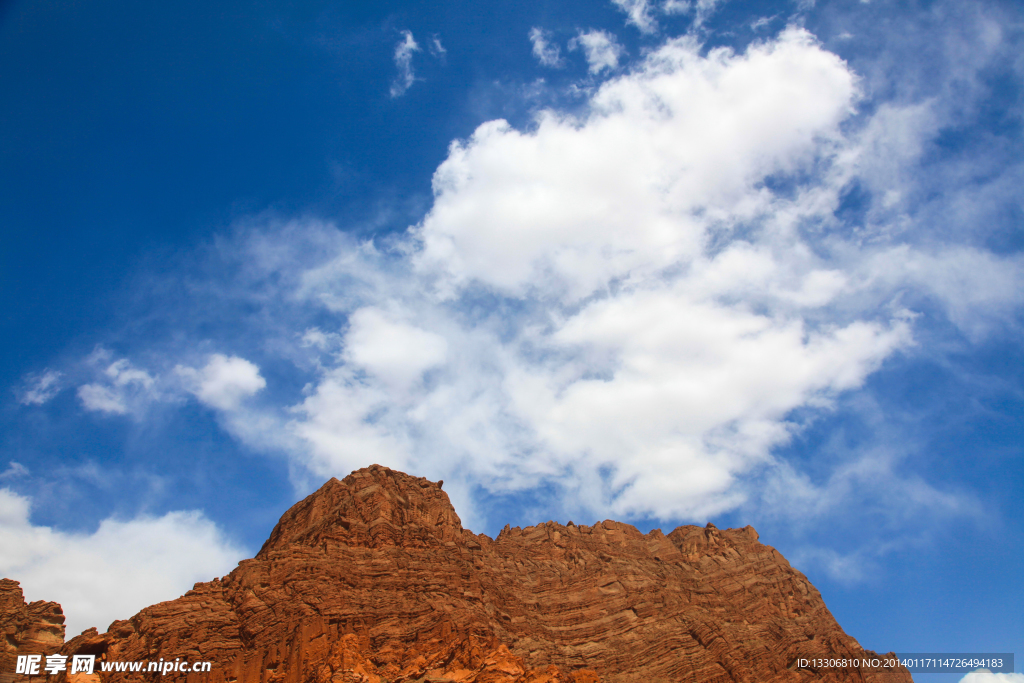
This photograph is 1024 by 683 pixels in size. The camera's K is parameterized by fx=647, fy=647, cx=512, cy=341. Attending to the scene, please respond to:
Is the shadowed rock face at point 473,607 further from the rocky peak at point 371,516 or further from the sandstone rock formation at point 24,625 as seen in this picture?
the sandstone rock formation at point 24,625

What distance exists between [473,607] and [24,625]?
48799mm

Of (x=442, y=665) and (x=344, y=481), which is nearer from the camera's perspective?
(x=442, y=665)

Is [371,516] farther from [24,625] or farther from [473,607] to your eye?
[24,625]

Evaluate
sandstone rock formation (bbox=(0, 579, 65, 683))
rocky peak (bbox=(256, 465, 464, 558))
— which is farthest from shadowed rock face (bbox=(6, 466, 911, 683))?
sandstone rock formation (bbox=(0, 579, 65, 683))

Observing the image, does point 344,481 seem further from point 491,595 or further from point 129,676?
point 129,676

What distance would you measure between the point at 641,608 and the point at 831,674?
2408 centimetres

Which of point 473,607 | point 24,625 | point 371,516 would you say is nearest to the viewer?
point 473,607

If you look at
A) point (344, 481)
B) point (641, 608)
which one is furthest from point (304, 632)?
point (641, 608)

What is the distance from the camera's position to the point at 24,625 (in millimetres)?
70125

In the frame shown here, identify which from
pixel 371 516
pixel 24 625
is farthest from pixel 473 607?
pixel 24 625

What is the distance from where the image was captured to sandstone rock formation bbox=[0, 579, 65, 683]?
68.3 m

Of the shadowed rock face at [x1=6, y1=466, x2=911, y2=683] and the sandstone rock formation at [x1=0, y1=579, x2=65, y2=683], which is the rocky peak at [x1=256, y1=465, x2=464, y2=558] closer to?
the shadowed rock face at [x1=6, y1=466, x2=911, y2=683]

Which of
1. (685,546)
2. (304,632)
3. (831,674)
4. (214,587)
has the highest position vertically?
(685,546)

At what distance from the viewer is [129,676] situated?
5175cm
